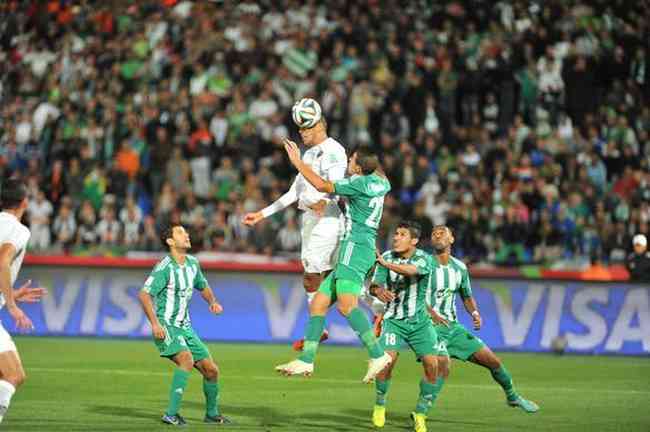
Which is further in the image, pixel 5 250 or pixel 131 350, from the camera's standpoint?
pixel 131 350

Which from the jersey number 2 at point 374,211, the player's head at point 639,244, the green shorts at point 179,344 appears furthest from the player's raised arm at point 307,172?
the player's head at point 639,244

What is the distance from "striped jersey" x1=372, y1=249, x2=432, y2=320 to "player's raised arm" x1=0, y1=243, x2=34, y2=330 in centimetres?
391

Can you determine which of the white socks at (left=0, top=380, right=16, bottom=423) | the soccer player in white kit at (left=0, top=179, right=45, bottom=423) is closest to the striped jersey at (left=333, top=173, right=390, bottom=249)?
the soccer player in white kit at (left=0, top=179, right=45, bottom=423)

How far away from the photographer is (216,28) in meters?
29.2

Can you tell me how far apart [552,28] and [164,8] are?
8.28 m

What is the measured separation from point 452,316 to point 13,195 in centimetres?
521

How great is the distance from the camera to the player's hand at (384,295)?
12859 mm

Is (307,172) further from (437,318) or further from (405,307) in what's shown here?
(437,318)

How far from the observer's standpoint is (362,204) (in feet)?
42.2

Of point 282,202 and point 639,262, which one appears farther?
point 639,262

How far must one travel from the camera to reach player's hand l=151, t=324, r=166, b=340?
12.5 meters

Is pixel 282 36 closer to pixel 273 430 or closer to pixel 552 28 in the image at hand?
pixel 552 28

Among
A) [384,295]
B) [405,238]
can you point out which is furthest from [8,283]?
[405,238]

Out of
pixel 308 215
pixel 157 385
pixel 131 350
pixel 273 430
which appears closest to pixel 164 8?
pixel 131 350
